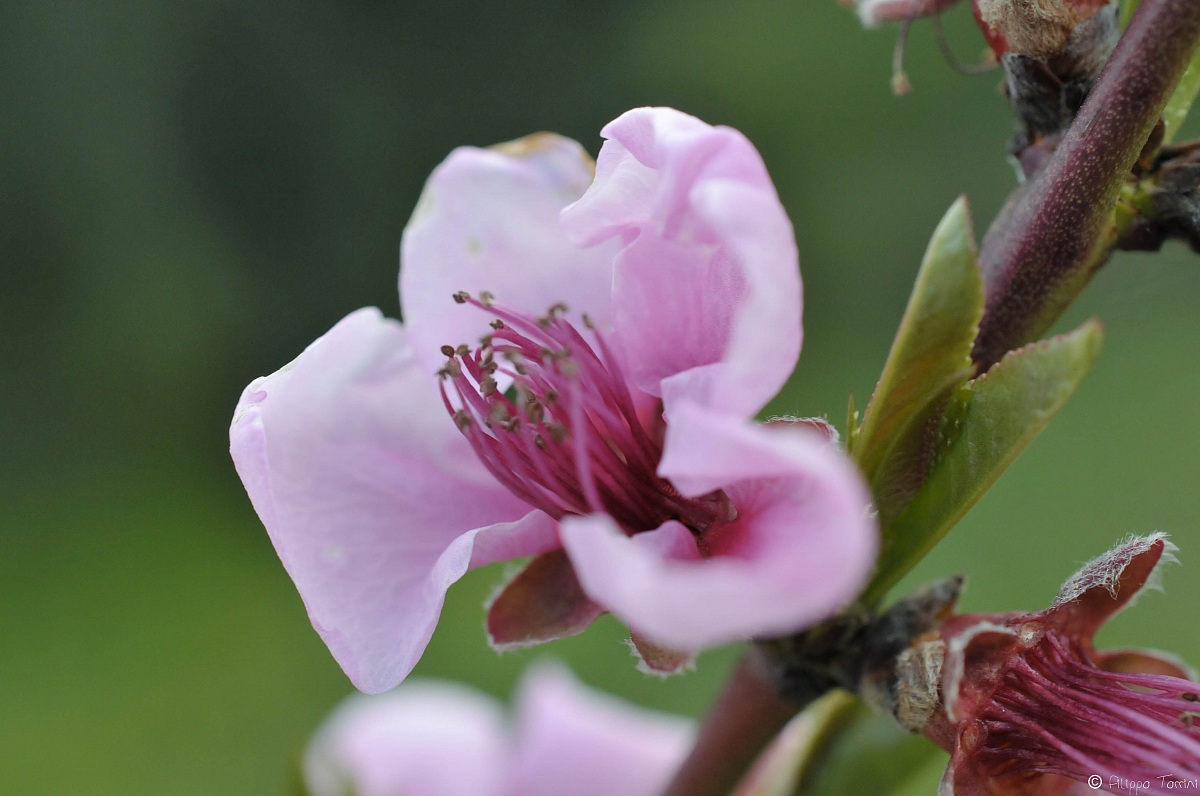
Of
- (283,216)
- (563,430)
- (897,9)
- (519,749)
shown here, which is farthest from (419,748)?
(283,216)

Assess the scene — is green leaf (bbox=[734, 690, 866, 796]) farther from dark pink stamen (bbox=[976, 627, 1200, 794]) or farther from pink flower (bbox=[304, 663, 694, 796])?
pink flower (bbox=[304, 663, 694, 796])

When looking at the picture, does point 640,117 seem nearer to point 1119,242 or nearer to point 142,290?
point 1119,242

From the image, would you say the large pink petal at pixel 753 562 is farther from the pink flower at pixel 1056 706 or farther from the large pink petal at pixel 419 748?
the large pink petal at pixel 419 748

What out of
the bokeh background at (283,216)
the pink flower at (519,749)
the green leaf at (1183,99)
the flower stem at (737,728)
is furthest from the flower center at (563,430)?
the bokeh background at (283,216)

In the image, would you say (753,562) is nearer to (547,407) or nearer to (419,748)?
(547,407)

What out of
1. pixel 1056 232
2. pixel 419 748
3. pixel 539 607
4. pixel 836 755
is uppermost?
pixel 1056 232

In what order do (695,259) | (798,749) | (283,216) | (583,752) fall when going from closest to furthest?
(695,259), (798,749), (583,752), (283,216)

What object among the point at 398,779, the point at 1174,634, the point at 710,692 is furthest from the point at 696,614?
the point at 1174,634

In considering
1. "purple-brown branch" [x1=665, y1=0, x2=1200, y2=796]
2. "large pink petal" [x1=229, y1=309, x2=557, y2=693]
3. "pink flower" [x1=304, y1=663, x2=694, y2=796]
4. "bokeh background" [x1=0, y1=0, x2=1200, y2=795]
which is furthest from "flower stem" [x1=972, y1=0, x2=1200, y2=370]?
"bokeh background" [x1=0, y1=0, x2=1200, y2=795]
